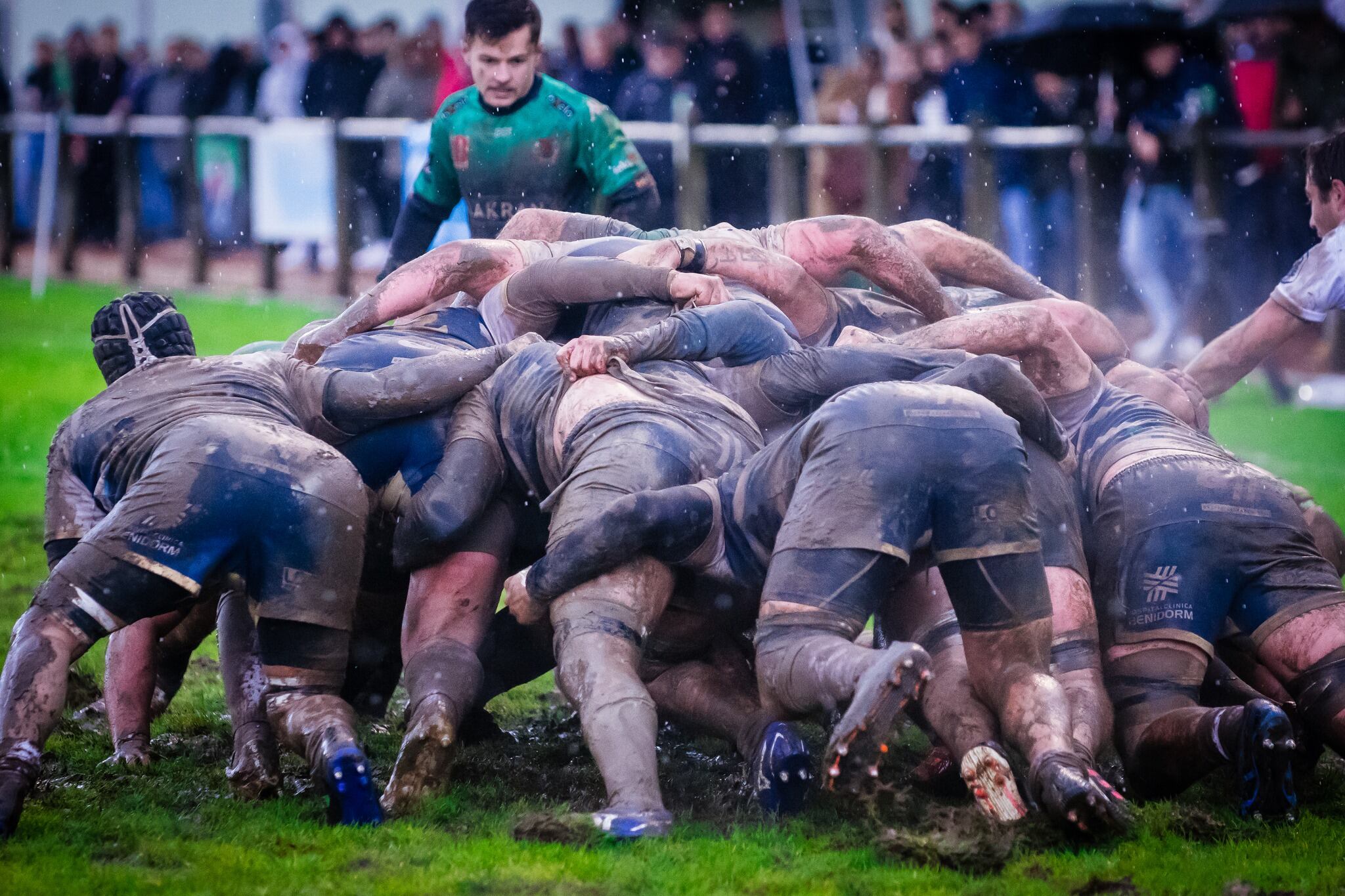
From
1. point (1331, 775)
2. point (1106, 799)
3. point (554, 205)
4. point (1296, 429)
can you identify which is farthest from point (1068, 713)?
point (1296, 429)

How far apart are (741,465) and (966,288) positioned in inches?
86.8

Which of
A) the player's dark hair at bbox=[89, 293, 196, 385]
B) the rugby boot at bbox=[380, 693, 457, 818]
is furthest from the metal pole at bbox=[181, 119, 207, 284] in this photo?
the rugby boot at bbox=[380, 693, 457, 818]

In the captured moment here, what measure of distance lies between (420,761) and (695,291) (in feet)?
6.55

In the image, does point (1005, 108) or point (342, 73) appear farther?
point (342, 73)

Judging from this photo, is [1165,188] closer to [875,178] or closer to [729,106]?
[875,178]

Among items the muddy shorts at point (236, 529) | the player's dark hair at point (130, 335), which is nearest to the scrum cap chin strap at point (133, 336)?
the player's dark hair at point (130, 335)

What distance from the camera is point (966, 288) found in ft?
21.3

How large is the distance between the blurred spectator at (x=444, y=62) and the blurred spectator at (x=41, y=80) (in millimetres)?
4493

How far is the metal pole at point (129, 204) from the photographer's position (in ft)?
48.8

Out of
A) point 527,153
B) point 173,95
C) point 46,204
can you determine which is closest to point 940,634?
point 527,153

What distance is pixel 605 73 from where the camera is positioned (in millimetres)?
12109

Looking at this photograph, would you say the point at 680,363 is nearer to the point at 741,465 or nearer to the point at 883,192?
the point at 741,465

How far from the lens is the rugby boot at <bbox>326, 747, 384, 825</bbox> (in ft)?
13.1

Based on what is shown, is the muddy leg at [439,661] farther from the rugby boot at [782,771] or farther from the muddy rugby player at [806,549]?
the rugby boot at [782,771]
